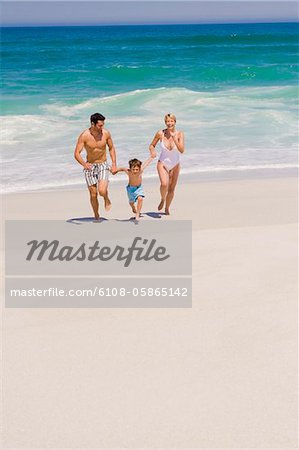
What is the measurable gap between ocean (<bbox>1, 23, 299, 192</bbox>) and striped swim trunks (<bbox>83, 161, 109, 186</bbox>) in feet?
8.89

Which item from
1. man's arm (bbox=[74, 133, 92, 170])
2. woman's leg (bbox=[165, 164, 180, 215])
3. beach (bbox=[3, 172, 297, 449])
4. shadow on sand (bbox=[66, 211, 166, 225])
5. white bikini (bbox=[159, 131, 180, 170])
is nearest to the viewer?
beach (bbox=[3, 172, 297, 449])

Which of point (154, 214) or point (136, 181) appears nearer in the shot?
point (136, 181)

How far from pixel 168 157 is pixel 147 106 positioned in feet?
48.1

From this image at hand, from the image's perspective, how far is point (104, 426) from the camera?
4551 mm

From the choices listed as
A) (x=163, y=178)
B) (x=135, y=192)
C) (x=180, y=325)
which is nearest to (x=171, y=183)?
(x=163, y=178)

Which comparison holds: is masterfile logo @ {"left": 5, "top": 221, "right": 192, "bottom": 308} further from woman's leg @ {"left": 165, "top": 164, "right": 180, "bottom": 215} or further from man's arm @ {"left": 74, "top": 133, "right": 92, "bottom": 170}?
man's arm @ {"left": 74, "top": 133, "right": 92, "bottom": 170}

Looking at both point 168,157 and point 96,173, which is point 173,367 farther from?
point 168,157

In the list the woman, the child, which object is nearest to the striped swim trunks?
the child

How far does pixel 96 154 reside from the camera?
8.67m

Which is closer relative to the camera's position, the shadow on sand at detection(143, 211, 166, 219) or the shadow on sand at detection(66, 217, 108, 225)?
the shadow on sand at detection(66, 217, 108, 225)

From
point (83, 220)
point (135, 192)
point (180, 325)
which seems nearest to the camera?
point (180, 325)

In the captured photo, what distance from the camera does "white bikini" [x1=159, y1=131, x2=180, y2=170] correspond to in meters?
9.11

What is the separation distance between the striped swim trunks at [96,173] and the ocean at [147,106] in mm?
2708

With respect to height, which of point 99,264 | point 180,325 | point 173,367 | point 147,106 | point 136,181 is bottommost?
point 173,367
